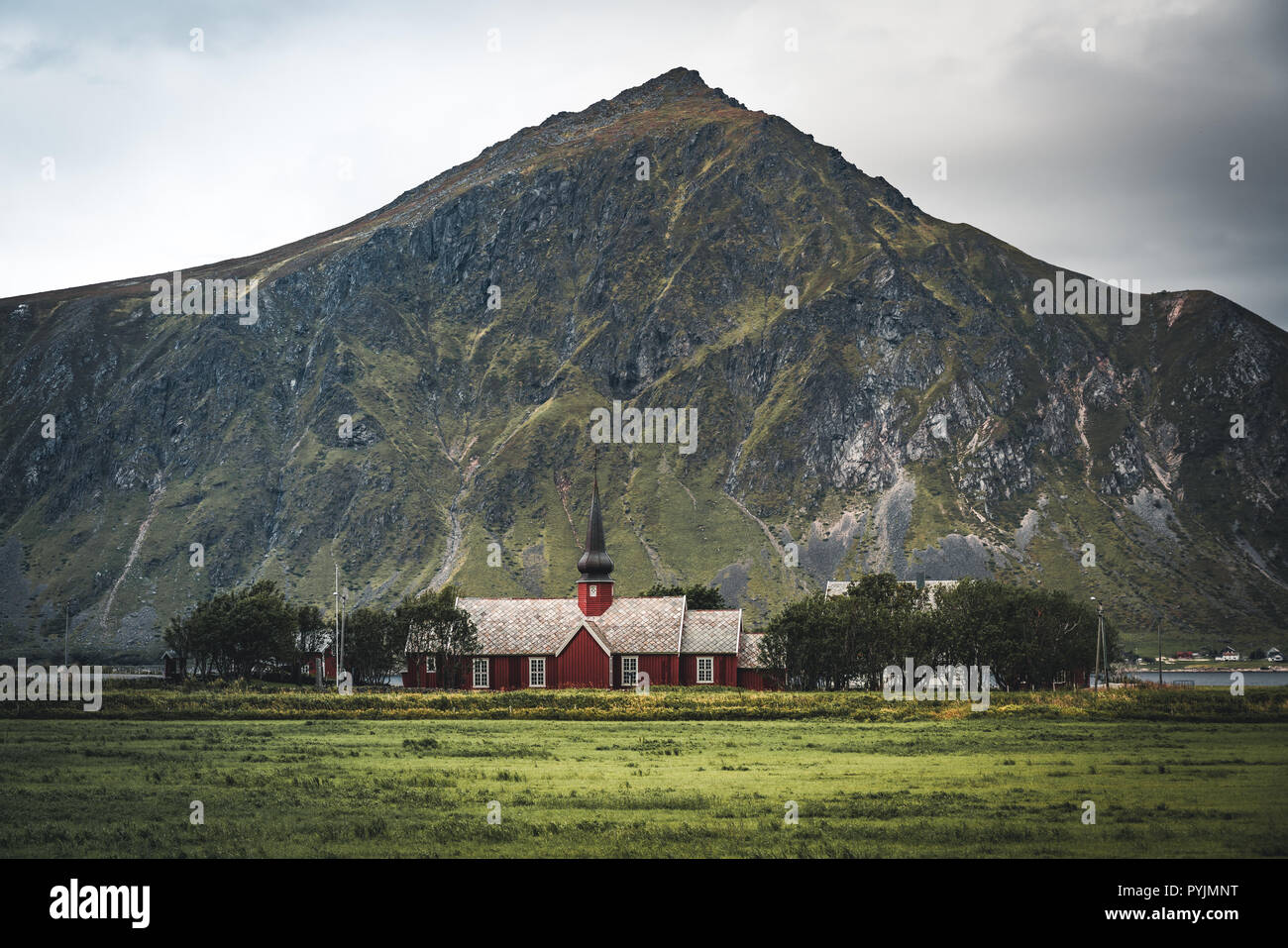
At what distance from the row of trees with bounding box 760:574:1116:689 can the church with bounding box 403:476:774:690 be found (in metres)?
4.65

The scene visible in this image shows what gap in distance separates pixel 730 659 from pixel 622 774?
204ft

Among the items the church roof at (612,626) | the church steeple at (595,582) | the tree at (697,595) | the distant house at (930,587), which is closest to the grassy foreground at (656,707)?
the church roof at (612,626)

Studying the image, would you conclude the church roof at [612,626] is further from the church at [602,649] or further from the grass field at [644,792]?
the grass field at [644,792]

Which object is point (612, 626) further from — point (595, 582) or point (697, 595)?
point (697, 595)

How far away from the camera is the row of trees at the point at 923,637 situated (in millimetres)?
89938

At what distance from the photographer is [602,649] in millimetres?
100625

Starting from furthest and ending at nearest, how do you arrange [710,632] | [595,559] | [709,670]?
1. [595,559]
2. [710,632]
3. [709,670]

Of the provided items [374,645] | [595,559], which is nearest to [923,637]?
[595,559]

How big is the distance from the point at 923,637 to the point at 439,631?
37.0 metres

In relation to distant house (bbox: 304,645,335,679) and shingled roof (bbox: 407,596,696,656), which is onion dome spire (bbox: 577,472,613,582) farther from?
distant house (bbox: 304,645,335,679)
